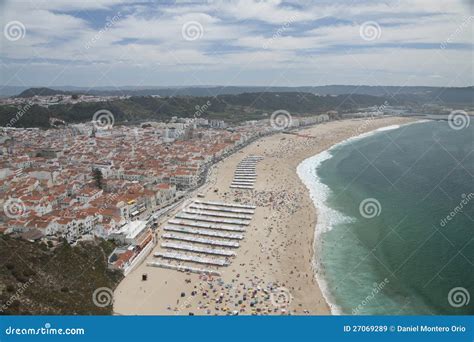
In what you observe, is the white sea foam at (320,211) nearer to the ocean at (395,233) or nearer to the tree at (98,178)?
the ocean at (395,233)

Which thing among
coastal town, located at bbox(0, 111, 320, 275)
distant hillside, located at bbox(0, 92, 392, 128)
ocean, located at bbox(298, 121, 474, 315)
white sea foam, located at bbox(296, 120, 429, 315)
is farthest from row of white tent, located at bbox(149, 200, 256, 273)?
distant hillside, located at bbox(0, 92, 392, 128)

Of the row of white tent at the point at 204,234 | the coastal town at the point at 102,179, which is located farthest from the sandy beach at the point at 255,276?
the coastal town at the point at 102,179

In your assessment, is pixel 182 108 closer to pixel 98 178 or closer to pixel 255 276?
pixel 98 178

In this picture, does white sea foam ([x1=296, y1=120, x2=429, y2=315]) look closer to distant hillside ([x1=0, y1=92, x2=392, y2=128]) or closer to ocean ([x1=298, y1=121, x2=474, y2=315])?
ocean ([x1=298, y1=121, x2=474, y2=315])

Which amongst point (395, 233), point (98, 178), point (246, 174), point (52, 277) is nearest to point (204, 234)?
point (52, 277)

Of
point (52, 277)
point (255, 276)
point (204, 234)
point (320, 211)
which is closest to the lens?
point (52, 277)

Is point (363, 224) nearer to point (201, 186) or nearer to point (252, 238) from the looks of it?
point (252, 238)
